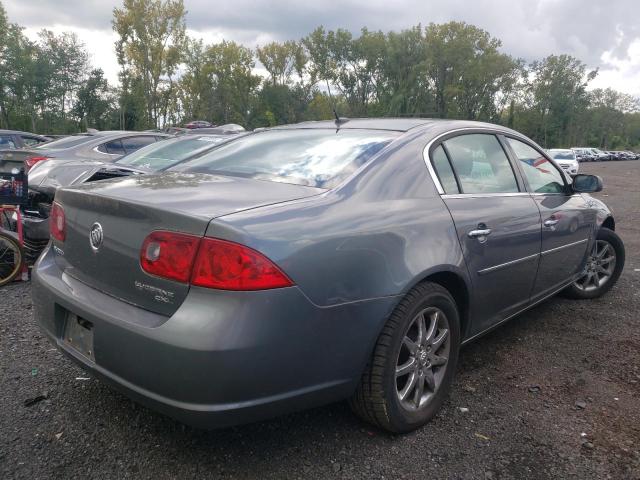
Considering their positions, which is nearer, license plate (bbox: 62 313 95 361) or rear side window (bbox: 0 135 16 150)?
license plate (bbox: 62 313 95 361)

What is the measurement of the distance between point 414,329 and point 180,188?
1294 millimetres

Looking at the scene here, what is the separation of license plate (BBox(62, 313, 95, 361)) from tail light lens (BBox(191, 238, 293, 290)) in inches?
25.8

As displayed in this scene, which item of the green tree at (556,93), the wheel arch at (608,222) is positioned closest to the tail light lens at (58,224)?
the wheel arch at (608,222)

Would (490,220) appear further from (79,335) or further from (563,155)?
(563,155)

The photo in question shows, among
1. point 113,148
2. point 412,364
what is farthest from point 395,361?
point 113,148

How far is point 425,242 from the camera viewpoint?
2.40 metres

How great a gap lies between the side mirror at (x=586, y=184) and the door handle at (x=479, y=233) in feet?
5.17

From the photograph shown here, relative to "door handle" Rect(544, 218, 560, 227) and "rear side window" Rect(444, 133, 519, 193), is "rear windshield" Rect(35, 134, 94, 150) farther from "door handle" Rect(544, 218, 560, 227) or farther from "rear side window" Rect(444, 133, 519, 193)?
"door handle" Rect(544, 218, 560, 227)

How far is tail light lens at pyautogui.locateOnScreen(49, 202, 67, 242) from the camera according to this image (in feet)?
8.14

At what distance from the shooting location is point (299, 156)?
271cm

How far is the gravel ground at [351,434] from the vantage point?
7.11 ft

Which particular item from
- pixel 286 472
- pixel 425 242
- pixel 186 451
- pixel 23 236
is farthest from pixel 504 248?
pixel 23 236

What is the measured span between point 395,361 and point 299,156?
1.17 m

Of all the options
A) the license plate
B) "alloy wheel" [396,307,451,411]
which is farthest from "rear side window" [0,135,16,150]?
"alloy wheel" [396,307,451,411]
